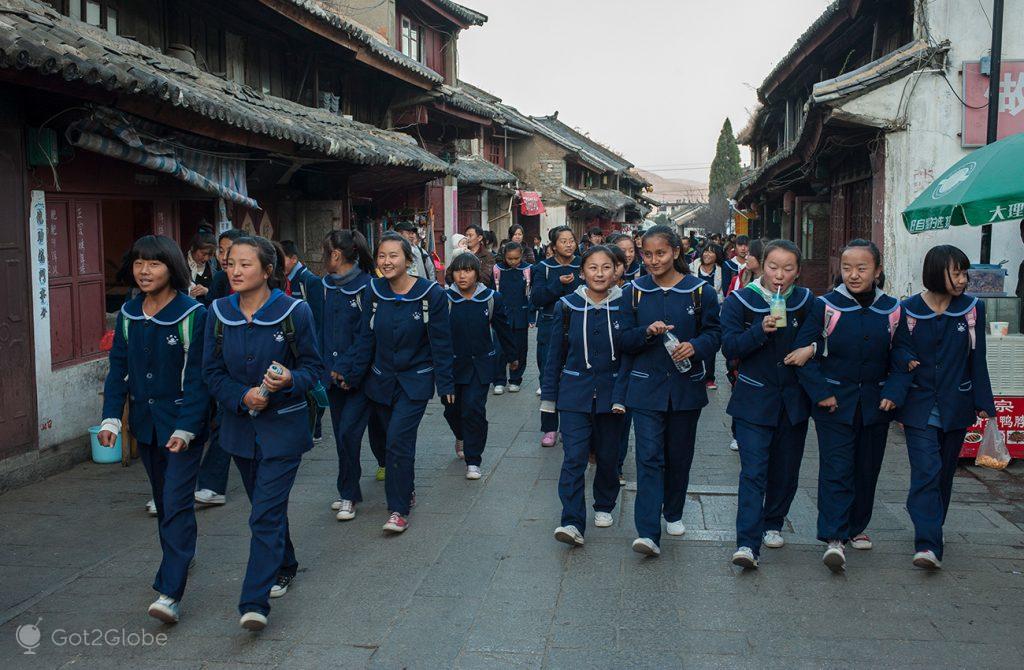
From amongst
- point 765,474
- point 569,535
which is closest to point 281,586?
point 569,535

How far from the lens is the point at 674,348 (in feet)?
17.0

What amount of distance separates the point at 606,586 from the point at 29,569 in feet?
11.0

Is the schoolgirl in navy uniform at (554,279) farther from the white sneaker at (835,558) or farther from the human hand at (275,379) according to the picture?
the human hand at (275,379)

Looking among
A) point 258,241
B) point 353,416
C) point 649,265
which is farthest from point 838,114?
point 258,241

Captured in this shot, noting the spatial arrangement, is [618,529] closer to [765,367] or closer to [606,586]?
[606,586]

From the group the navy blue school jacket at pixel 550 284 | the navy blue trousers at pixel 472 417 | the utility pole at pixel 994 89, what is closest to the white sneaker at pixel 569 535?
the navy blue trousers at pixel 472 417

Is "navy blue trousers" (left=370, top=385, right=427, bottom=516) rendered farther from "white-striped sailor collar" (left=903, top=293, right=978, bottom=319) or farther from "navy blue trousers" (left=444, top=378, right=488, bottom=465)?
"white-striped sailor collar" (left=903, top=293, right=978, bottom=319)

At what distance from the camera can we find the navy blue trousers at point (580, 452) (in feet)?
18.3

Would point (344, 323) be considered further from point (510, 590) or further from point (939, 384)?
point (939, 384)

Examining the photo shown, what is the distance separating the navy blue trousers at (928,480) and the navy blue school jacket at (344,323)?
3455 millimetres

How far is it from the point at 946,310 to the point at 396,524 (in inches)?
140

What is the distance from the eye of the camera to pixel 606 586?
4.97 metres

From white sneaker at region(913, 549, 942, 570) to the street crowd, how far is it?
10 millimetres

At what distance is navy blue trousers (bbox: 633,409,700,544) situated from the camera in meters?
5.39
